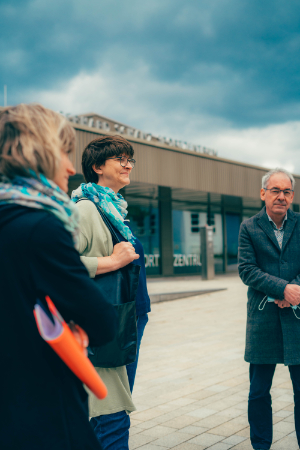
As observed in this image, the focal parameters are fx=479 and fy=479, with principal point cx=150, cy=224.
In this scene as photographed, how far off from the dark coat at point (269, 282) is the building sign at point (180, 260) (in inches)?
631

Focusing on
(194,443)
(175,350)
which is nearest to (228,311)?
(175,350)

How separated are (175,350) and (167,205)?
14.1 metres

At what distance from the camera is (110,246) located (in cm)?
235

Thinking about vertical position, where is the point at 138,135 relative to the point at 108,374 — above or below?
above

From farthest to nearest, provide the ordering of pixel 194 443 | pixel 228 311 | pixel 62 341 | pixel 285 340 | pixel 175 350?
1. pixel 228 311
2. pixel 175 350
3. pixel 194 443
4. pixel 285 340
5. pixel 62 341

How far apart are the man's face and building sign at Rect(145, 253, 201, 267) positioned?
52.6ft

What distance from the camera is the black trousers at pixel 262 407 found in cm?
309

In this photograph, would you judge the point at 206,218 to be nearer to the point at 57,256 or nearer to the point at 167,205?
the point at 167,205

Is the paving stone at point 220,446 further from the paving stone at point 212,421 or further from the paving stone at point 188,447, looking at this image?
the paving stone at point 212,421

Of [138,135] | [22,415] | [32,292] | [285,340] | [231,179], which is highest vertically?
[138,135]

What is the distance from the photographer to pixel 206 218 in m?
22.5

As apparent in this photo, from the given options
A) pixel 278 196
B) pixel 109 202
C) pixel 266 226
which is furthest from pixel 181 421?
pixel 109 202

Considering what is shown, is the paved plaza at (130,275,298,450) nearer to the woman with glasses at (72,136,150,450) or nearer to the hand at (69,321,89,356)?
the woman with glasses at (72,136,150,450)

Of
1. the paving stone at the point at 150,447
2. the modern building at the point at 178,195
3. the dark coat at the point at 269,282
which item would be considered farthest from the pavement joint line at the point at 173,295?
the dark coat at the point at 269,282
